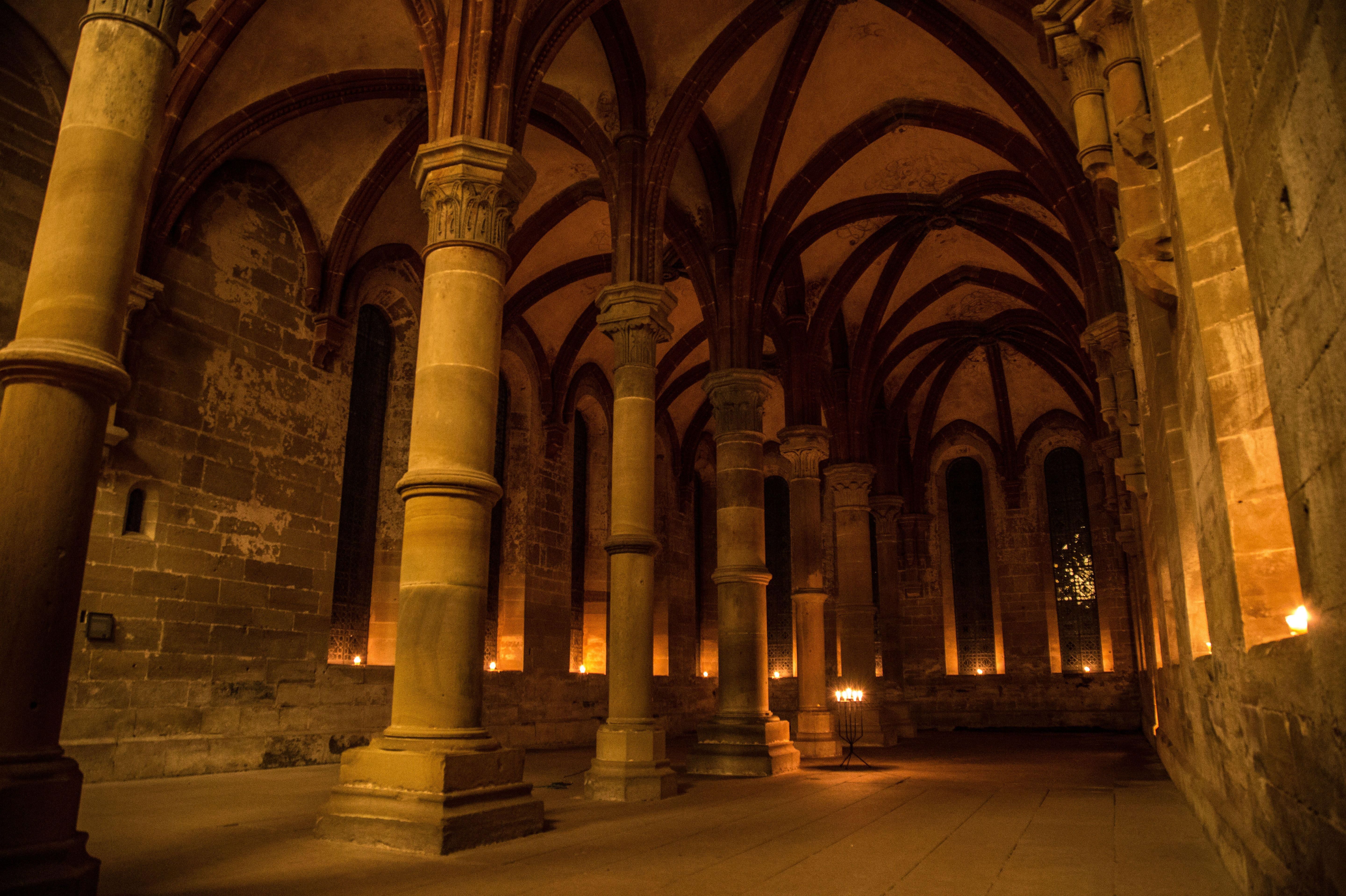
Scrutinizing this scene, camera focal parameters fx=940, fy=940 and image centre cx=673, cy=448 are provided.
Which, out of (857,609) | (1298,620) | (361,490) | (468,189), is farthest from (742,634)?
(1298,620)

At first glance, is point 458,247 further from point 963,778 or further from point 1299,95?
point 963,778

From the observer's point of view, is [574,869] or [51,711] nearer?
[51,711]

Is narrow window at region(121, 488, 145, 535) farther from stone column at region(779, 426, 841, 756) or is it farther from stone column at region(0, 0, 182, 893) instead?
stone column at region(779, 426, 841, 756)

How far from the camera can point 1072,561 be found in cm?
2359

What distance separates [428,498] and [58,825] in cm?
296

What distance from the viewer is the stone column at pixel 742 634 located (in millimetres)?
10969

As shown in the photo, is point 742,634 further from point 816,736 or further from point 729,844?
point 729,844

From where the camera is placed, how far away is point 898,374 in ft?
73.1

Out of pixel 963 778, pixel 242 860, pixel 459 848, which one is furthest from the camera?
pixel 963 778

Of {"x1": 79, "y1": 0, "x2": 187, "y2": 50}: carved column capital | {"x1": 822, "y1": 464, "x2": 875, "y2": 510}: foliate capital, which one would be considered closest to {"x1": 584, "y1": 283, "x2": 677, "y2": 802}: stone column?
{"x1": 79, "y1": 0, "x2": 187, "y2": 50}: carved column capital

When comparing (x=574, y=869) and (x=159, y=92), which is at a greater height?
(x=159, y=92)

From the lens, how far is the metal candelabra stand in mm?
13578

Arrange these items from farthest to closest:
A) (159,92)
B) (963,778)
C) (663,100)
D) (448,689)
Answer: (663,100)
(963,778)
(448,689)
(159,92)

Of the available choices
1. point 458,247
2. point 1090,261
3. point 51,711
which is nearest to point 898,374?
point 1090,261
